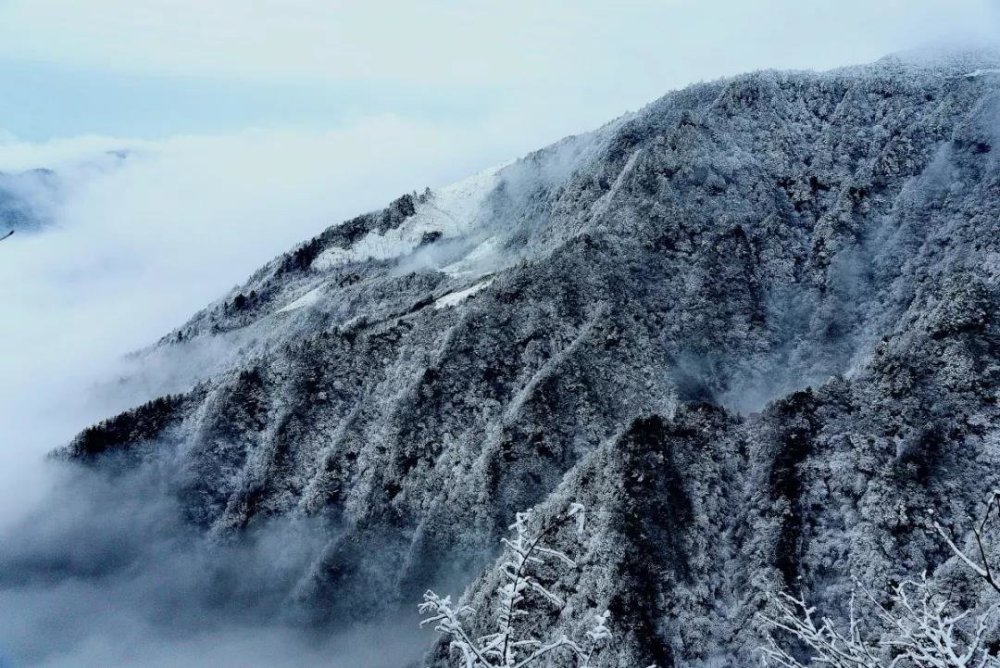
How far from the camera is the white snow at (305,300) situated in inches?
3516

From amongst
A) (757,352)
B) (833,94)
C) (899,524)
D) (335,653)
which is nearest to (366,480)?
(335,653)

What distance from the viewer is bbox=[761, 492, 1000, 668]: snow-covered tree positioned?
869 cm

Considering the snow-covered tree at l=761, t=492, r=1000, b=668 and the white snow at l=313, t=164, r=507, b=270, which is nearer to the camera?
the snow-covered tree at l=761, t=492, r=1000, b=668

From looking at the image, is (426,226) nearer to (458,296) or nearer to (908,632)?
(458,296)

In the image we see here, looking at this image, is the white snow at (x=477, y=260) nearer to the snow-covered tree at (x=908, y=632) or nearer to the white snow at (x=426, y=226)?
the white snow at (x=426, y=226)

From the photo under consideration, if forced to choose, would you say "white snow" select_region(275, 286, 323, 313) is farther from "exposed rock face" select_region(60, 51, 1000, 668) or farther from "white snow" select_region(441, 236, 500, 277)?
"white snow" select_region(441, 236, 500, 277)

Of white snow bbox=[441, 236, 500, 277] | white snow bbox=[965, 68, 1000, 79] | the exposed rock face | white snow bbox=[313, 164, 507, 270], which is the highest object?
white snow bbox=[313, 164, 507, 270]

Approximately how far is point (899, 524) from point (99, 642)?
183ft

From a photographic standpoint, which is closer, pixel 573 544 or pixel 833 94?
pixel 573 544

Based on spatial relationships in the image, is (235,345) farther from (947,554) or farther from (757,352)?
(947,554)

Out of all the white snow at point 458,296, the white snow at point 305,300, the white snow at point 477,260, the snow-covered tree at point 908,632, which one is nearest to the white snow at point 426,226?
the white snow at point 305,300

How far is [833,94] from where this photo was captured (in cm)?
7325

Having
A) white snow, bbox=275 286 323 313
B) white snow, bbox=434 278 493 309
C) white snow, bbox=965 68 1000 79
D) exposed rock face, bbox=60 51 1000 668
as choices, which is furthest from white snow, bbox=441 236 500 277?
white snow, bbox=965 68 1000 79

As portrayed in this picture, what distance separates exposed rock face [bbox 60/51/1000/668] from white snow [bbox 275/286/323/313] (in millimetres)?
10959
